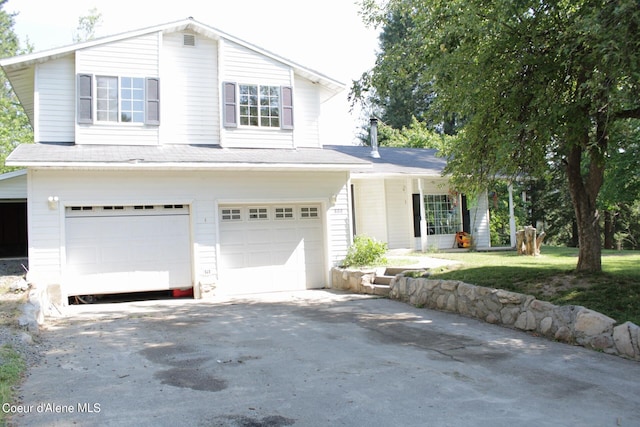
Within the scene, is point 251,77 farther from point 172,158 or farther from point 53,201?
point 53,201

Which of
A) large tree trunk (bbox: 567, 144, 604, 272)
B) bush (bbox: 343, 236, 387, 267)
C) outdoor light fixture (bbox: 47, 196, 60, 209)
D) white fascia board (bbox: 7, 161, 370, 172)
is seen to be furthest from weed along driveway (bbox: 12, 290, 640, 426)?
bush (bbox: 343, 236, 387, 267)

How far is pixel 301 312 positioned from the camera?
1001 centimetres

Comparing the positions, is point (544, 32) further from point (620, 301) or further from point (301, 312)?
point (301, 312)

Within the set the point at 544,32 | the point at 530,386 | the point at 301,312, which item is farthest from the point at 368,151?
the point at 530,386

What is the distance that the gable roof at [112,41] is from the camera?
38.7 feet

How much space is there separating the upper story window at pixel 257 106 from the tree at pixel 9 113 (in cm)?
1564

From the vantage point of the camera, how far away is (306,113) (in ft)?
46.4

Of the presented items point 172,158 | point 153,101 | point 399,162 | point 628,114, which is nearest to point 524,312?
point 628,114

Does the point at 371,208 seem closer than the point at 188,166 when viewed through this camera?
No

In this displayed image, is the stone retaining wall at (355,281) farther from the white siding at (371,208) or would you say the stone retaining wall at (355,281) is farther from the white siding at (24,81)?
the white siding at (24,81)

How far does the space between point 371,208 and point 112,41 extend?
943 centimetres

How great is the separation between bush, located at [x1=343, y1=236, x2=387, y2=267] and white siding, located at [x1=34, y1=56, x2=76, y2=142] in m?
7.30

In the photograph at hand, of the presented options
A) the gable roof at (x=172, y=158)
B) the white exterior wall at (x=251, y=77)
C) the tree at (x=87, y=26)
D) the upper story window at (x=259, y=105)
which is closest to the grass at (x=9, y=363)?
the gable roof at (x=172, y=158)

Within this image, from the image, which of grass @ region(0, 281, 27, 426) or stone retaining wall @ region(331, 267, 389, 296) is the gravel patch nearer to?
grass @ region(0, 281, 27, 426)
